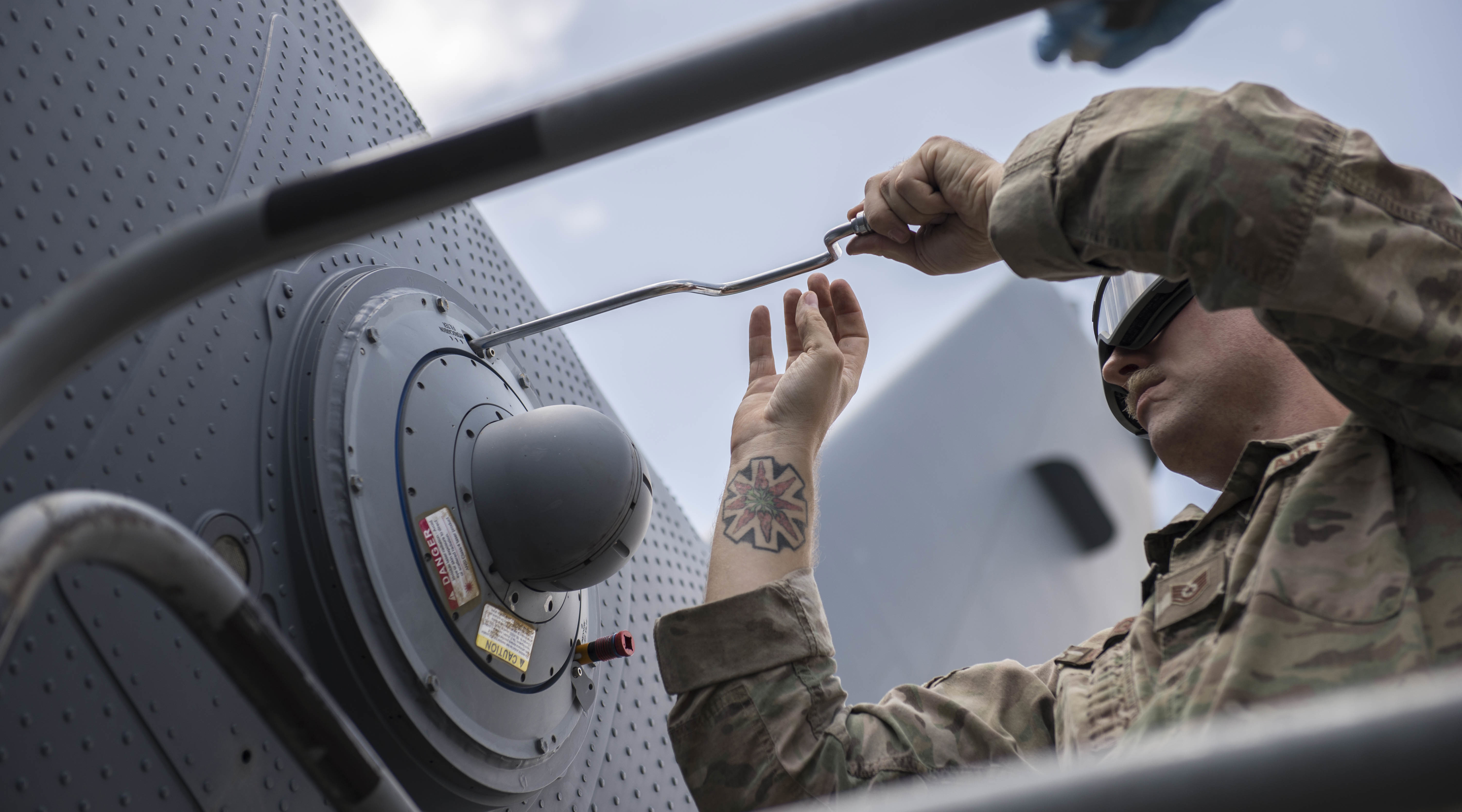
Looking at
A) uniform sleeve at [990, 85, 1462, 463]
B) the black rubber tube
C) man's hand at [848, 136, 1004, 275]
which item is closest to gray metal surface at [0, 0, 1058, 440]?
the black rubber tube

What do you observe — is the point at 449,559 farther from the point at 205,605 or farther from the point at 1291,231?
the point at 1291,231

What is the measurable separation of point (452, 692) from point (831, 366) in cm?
88

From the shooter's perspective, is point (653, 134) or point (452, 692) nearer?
point (653, 134)

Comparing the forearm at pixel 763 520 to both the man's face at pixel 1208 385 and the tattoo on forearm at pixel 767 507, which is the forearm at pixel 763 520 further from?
the man's face at pixel 1208 385

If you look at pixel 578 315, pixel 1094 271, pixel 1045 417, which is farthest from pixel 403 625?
pixel 1045 417

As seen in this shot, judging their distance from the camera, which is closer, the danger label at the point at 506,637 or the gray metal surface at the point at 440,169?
the gray metal surface at the point at 440,169

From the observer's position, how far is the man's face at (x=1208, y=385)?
5.54ft

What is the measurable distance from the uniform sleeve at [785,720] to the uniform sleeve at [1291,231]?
76 centimetres

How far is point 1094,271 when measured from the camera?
4.12 ft

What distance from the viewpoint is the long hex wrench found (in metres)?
1.65

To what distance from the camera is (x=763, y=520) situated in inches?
69.3

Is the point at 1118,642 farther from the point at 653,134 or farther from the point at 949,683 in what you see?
the point at 653,134

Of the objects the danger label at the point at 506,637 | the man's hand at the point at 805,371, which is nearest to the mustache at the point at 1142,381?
the man's hand at the point at 805,371

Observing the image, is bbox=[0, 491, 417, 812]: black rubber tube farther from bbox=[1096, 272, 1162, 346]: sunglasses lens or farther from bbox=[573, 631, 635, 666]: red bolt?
bbox=[1096, 272, 1162, 346]: sunglasses lens
